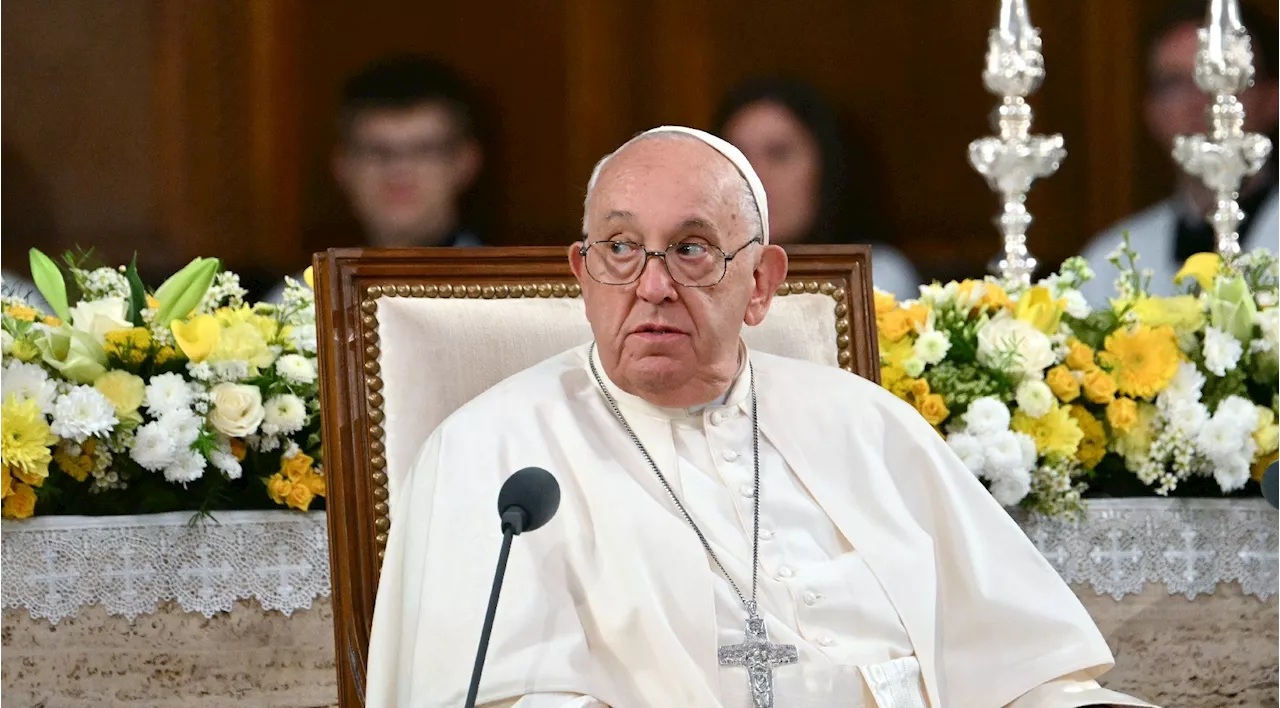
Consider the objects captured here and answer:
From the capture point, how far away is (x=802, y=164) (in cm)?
632

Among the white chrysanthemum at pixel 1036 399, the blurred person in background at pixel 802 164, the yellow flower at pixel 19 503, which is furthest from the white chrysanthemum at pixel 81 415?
the blurred person in background at pixel 802 164

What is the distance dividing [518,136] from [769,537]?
3.77 meters

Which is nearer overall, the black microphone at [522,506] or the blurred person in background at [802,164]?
the black microphone at [522,506]

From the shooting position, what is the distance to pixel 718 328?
264 centimetres

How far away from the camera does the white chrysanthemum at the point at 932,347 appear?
340 centimetres

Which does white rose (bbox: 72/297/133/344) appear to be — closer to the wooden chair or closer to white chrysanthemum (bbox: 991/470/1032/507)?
the wooden chair

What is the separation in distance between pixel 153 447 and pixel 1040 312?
1.93 meters

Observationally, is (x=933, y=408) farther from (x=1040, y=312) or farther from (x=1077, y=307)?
(x=1077, y=307)

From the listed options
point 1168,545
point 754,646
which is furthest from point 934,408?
point 754,646

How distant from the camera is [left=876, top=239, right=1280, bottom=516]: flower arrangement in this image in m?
3.37

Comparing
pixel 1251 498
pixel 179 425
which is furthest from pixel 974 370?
pixel 179 425

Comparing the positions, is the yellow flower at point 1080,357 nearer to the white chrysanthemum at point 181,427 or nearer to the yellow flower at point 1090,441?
the yellow flower at point 1090,441

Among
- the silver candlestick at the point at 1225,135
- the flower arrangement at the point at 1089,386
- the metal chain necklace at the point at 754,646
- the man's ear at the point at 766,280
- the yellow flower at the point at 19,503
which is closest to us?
the metal chain necklace at the point at 754,646

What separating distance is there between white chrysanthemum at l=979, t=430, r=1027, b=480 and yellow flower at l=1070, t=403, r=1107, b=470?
0.75 feet
